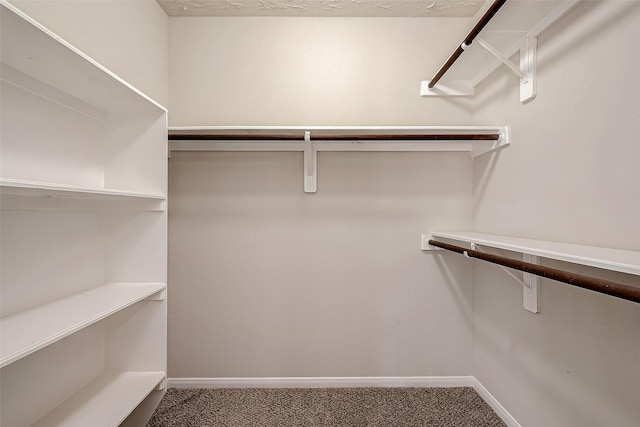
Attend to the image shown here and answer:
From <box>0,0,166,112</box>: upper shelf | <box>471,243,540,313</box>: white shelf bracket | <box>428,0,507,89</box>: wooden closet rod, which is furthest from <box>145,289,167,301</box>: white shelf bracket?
<box>428,0,507,89</box>: wooden closet rod

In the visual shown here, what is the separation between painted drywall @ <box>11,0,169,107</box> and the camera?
1.04 meters

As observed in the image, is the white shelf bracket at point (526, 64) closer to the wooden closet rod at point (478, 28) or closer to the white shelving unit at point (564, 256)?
the wooden closet rod at point (478, 28)

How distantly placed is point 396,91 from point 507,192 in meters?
0.84

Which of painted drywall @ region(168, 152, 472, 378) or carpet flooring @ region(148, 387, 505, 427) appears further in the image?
painted drywall @ region(168, 152, 472, 378)

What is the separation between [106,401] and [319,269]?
1.09 metres

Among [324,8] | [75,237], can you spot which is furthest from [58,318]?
[324,8]

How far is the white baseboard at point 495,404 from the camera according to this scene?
1368 mm

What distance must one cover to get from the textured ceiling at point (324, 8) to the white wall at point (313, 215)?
5 centimetres

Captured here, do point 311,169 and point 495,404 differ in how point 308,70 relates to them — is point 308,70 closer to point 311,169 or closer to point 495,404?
point 311,169

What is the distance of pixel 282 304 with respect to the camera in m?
1.71

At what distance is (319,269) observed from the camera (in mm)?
1715

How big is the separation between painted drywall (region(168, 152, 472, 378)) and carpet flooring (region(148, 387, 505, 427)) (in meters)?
0.10

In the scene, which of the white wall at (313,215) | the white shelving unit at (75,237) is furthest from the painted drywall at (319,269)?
the white shelving unit at (75,237)

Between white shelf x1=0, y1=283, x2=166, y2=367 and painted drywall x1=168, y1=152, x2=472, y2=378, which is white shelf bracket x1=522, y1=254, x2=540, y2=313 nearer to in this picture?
painted drywall x1=168, y1=152, x2=472, y2=378
